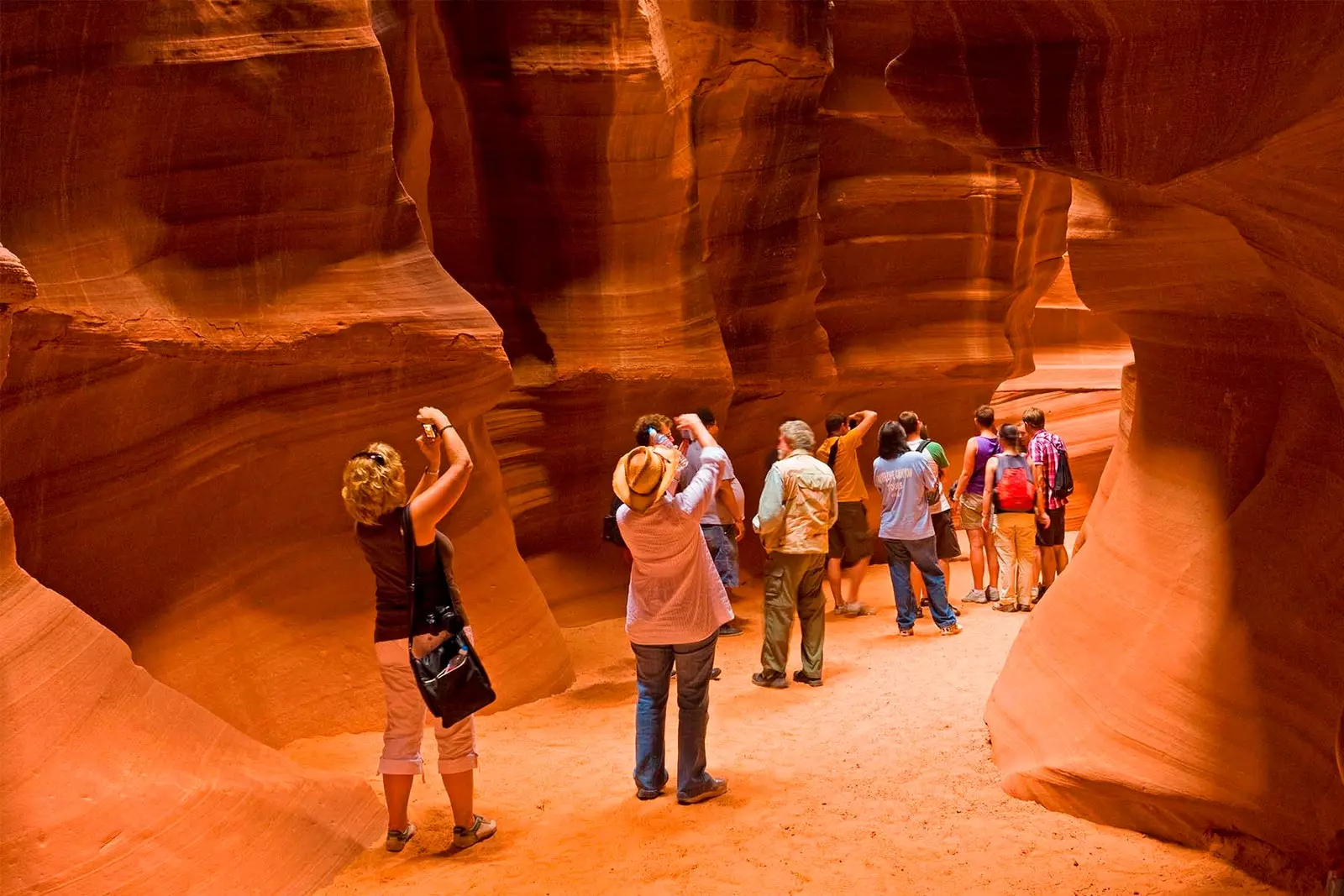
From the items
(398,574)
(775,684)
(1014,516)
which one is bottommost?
(775,684)

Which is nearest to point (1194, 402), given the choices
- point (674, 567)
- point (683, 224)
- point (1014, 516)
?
point (674, 567)

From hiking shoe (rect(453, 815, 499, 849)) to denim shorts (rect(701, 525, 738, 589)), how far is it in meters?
3.94

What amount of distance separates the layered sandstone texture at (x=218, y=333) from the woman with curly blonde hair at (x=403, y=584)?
5.51 feet

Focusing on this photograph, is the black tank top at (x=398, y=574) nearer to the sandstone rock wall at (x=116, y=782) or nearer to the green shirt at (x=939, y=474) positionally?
the sandstone rock wall at (x=116, y=782)

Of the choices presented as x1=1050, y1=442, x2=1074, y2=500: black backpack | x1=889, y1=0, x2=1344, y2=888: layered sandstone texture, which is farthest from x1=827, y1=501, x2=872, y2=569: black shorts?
x1=889, y1=0, x2=1344, y2=888: layered sandstone texture

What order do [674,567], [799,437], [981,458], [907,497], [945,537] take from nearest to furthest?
[674,567], [799,437], [907,497], [981,458], [945,537]

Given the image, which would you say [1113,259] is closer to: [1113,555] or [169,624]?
[1113,555]

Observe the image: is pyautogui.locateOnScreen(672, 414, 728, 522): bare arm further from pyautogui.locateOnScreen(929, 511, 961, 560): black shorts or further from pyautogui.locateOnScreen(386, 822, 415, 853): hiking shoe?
pyautogui.locateOnScreen(929, 511, 961, 560): black shorts

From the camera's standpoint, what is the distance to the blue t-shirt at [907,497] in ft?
29.4

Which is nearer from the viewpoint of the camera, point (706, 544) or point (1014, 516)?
point (706, 544)

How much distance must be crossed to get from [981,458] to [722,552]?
223 centimetres

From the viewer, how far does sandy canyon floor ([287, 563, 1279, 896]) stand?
4.88 metres

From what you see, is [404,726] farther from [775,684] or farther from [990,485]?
[990,485]

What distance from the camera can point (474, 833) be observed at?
17.5 feet
